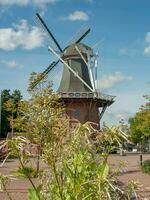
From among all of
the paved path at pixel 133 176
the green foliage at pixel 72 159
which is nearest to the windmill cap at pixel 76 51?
the paved path at pixel 133 176

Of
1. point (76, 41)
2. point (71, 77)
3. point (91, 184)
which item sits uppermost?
point (76, 41)

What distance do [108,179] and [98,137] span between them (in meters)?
0.39

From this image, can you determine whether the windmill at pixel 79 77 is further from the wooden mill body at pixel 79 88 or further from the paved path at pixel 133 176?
the paved path at pixel 133 176

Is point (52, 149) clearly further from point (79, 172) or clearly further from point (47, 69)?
point (47, 69)

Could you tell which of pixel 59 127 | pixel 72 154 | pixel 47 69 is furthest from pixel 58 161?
pixel 47 69

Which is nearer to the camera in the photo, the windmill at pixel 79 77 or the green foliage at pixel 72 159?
the green foliage at pixel 72 159

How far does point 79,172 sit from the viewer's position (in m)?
3.87

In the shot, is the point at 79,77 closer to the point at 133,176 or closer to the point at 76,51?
the point at 76,51

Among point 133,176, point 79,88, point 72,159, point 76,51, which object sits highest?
point 76,51

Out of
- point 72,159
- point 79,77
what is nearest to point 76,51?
point 79,77

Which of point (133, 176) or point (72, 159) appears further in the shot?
point (133, 176)

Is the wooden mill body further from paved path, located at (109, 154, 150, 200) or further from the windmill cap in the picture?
paved path, located at (109, 154, 150, 200)

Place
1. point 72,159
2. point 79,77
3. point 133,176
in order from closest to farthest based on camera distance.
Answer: point 72,159
point 133,176
point 79,77

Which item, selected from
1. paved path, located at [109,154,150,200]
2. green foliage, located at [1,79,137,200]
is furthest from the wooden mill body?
green foliage, located at [1,79,137,200]
